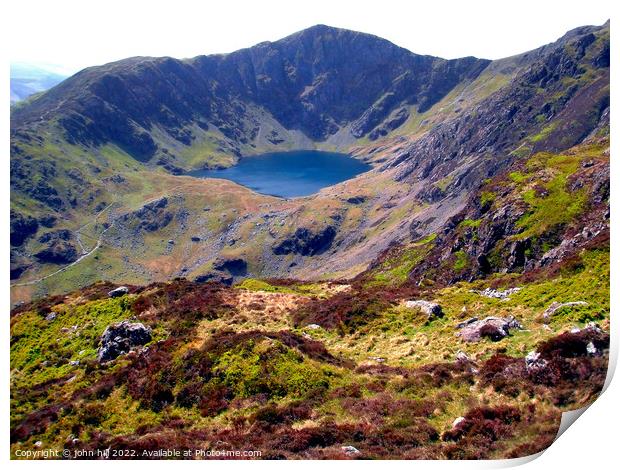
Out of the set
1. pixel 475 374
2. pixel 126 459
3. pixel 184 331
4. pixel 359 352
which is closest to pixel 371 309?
pixel 359 352

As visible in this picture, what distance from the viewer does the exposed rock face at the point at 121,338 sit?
26781 millimetres

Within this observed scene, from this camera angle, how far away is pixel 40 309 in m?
33.0

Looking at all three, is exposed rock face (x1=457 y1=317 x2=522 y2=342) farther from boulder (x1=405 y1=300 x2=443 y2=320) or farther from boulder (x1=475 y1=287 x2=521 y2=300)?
boulder (x1=475 y1=287 x2=521 y2=300)

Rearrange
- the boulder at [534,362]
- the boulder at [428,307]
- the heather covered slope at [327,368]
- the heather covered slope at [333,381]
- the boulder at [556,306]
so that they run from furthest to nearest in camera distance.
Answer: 1. the boulder at [428,307]
2. the boulder at [556,306]
3. the boulder at [534,362]
4. the heather covered slope at [327,368]
5. the heather covered slope at [333,381]

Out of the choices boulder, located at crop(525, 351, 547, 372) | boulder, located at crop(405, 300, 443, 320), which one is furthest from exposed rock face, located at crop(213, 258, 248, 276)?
boulder, located at crop(525, 351, 547, 372)

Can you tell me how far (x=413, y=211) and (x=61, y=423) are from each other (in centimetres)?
17553

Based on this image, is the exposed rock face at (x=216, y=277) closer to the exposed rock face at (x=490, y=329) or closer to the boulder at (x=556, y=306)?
the exposed rock face at (x=490, y=329)

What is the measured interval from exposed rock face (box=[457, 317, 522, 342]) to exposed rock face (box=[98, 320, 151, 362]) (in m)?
19.9

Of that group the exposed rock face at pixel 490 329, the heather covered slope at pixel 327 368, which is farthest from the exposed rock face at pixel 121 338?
the exposed rock face at pixel 490 329

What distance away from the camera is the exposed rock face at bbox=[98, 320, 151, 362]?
2678 centimetres

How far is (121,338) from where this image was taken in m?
27.7

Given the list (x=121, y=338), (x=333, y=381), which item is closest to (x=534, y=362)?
→ (x=333, y=381)

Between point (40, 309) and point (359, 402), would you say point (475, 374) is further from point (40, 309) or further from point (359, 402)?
point (40, 309)

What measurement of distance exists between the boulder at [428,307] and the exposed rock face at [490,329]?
3.61 m
